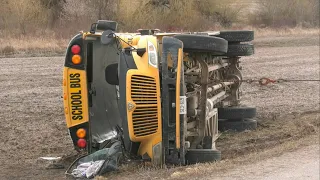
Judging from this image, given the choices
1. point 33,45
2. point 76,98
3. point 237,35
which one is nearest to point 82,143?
point 76,98

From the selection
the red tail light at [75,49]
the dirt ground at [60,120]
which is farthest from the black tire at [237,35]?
the red tail light at [75,49]

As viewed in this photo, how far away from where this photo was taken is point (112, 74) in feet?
24.8

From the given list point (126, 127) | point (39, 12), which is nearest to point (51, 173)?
point (126, 127)

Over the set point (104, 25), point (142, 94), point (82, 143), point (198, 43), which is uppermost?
point (104, 25)

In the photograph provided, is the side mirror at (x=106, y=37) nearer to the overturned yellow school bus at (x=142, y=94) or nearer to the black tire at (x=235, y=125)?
the overturned yellow school bus at (x=142, y=94)

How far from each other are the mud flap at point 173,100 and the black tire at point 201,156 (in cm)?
35

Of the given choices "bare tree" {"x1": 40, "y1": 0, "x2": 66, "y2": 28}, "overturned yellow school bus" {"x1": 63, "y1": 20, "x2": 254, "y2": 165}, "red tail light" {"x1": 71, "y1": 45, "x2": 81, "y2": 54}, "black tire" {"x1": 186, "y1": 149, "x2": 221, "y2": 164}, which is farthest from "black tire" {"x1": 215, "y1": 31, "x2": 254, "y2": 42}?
"bare tree" {"x1": 40, "y1": 0, "x2": 66, "y2": 28}

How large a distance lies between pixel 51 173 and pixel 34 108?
483 centimetres

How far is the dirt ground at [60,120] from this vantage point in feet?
24.6

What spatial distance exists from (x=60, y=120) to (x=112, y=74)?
11.3 ft

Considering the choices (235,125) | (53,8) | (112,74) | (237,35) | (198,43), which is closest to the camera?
(198,43)

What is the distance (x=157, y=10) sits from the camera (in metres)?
40.6

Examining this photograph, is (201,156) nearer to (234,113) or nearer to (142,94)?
(142,94)

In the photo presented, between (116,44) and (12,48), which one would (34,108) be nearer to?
(116,44)
